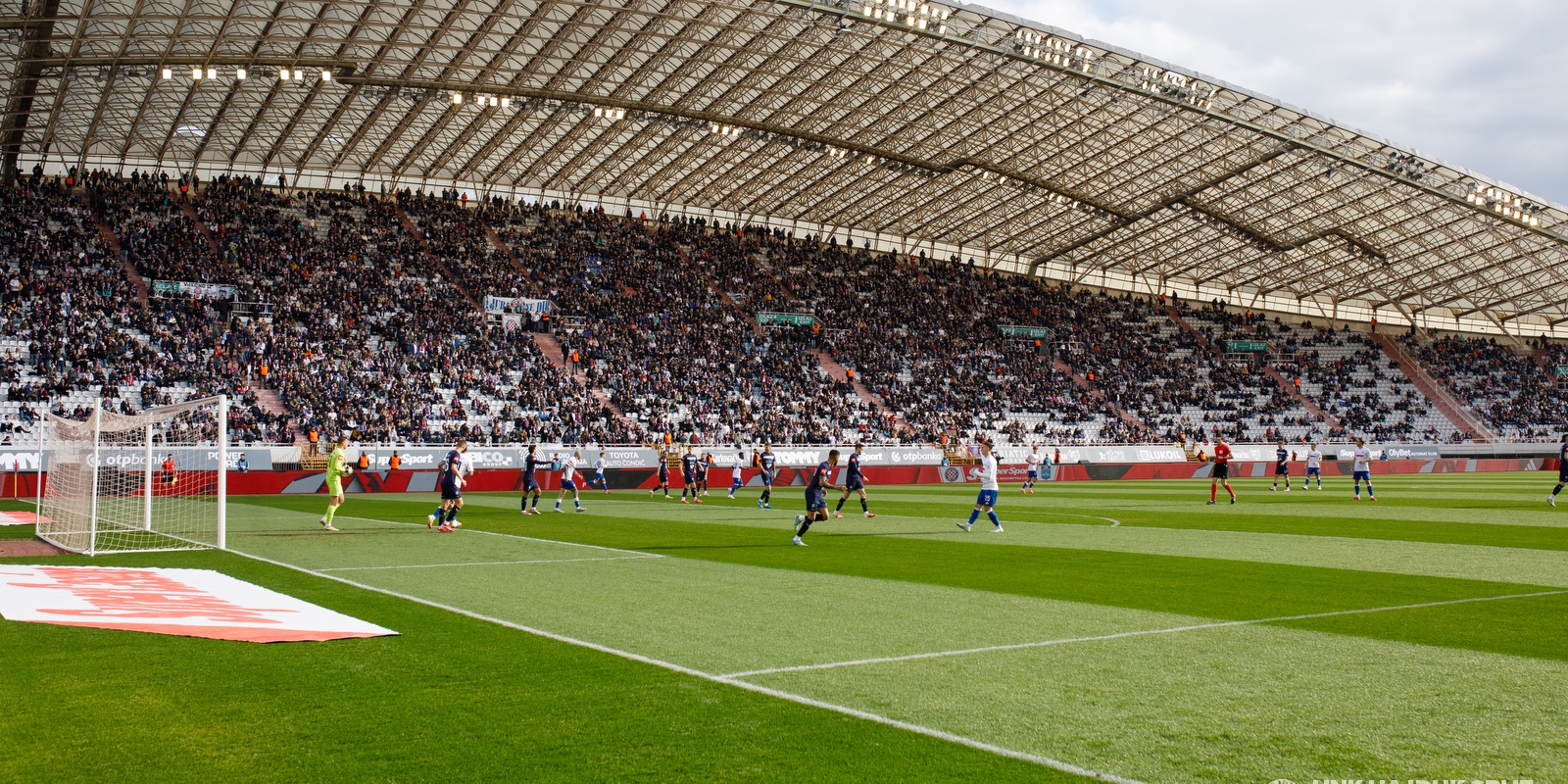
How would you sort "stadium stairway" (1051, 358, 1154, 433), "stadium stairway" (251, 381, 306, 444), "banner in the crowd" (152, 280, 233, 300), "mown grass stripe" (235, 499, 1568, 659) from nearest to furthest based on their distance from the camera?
1. "mown grass stripe" (235, 499, 1568, 659)
2. "stadium stairway" (251, 381, 306, 444)
3. "banner in the crowd" (152, 280, 233, 300)
4. "stadium stairway" (1051, 358, 1154, 433)

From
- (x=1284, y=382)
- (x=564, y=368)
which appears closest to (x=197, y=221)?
(x=564, y=368)

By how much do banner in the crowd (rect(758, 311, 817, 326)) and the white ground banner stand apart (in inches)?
1876

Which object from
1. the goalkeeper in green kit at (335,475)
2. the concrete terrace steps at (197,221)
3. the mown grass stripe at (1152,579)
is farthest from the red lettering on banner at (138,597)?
the concrete terrace steps at (197,221)

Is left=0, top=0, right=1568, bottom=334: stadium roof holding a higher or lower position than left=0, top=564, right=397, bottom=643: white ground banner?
higher

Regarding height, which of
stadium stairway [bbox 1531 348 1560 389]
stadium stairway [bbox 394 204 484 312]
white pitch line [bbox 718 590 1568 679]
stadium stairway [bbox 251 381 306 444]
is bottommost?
white pitch line [bbox 718 590 1568 679]

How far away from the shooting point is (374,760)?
5.70 metres

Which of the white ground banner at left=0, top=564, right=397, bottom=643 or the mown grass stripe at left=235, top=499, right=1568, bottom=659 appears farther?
the mown grass stripe at left=235, top=499, right=1568, bottom=659

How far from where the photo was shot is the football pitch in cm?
579

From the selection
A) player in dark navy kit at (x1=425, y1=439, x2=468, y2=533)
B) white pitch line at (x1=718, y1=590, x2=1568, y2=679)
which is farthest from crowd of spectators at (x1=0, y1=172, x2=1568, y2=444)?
white pitch line at (x1=718, y1=590, x2=1568, y2=679)

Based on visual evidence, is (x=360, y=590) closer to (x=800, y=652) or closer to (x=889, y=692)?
(x=800, y=652)

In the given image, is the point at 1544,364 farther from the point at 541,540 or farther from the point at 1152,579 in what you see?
the point at 541,540

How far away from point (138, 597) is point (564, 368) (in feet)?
128

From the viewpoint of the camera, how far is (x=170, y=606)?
434 inches

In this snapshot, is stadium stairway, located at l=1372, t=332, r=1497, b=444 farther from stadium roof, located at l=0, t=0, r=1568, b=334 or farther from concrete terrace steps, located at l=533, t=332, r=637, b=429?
concrete terrace steps, located at l=533, t=332, r=637, b=429
